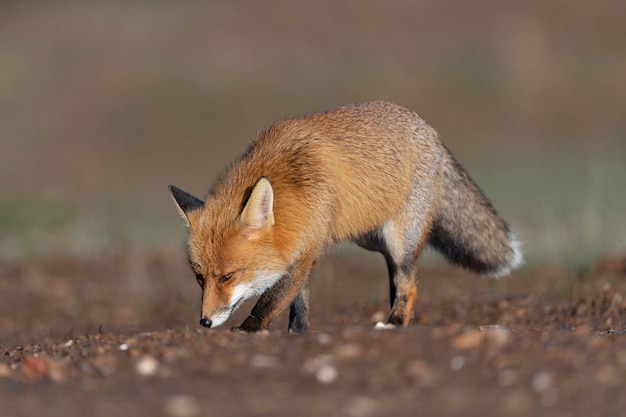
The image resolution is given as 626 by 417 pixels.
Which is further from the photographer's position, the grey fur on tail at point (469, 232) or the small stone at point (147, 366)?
the grey fur on tail at point (469, 232)

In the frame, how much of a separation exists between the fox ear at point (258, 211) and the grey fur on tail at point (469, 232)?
216cm

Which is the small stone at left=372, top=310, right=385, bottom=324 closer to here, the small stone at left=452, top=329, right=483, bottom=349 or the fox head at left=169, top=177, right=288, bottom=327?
the fox head at left=169, top=177, right=288, bottom=327

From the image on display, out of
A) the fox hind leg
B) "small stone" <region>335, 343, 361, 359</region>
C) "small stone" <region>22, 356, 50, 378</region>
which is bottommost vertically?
the fox hind leg

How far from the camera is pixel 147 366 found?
508cm

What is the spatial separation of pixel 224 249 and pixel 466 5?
35.8 metres

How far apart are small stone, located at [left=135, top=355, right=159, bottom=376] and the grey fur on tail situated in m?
3.94

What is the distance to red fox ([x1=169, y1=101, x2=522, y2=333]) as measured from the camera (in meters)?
6.82

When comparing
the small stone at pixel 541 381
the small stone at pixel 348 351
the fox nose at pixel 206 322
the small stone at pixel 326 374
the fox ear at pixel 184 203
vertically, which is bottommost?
the fox nose at pixel 206 322

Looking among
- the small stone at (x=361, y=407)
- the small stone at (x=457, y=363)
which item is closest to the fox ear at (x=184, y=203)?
the small stone at (x=457, y=363)

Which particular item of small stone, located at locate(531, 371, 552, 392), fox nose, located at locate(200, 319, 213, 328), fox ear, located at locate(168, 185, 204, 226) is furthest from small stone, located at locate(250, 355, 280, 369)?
fox ear, located at locate(168, 185, 204, 226)

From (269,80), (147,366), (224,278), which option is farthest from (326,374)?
(269,80)

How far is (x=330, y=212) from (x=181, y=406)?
327 cm

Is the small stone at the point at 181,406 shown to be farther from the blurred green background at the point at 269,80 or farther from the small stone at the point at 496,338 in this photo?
the blurred green background at the point at 269,80

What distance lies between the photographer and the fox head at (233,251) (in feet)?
22.0
